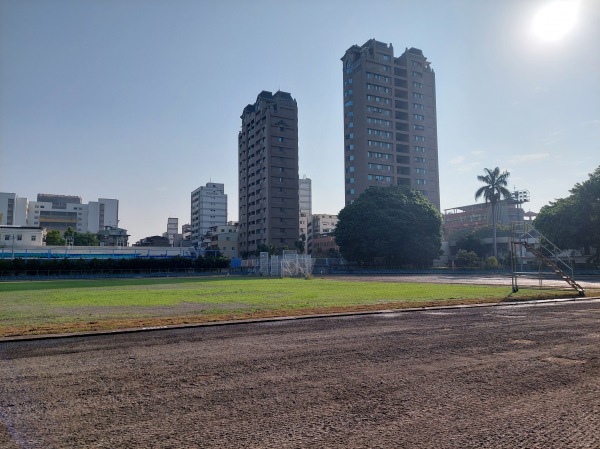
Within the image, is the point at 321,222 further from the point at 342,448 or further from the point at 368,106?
the point at 342,448

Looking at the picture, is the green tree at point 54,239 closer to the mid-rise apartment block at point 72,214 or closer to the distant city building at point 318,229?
the mid-rise apartment block at point 72,214

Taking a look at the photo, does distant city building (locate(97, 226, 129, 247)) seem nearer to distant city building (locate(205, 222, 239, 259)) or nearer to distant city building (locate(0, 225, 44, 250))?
distant city building (locate(0, 225, 44, 250))

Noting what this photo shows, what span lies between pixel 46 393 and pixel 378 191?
267 ft

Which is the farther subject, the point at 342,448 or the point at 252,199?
the point at 252,199

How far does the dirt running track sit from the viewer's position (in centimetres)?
466

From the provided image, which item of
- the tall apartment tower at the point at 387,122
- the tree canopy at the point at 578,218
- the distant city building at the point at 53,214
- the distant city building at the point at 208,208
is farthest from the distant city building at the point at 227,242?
the tree canopy at the point at 578,218

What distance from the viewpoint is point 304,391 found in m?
6.23

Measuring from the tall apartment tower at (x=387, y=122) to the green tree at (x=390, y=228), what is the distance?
2809 centimetres

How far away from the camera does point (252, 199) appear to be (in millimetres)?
122750

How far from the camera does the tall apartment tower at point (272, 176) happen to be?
113 m

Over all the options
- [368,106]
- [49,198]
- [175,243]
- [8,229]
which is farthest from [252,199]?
[49,198]

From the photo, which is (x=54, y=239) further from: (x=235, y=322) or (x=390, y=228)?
(x=235, y=322)

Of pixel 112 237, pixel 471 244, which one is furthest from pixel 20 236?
pixel 471 244

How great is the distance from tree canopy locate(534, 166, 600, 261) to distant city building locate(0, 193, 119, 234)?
135006 mm
